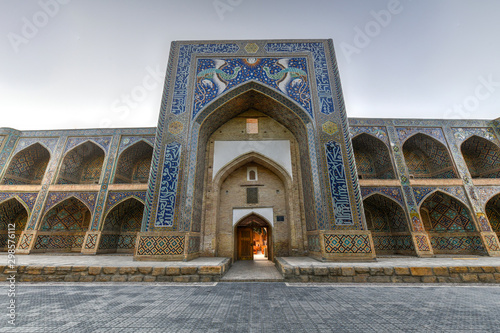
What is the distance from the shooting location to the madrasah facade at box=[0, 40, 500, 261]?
6.14 meters

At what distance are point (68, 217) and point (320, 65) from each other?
13.8 meters

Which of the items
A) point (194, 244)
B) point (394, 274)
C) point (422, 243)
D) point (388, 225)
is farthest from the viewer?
point (388, 225)

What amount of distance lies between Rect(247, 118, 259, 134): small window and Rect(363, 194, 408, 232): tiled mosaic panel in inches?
243

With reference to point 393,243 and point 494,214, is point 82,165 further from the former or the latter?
point 494,214

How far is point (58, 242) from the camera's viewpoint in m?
9.52

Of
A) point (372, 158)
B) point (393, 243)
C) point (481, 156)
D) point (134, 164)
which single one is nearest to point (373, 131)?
point (372, 158)

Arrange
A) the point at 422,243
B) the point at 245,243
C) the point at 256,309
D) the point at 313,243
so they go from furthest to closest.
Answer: the point at 245,243
the point at 422,243
the point at 313,243
the point at 256,309

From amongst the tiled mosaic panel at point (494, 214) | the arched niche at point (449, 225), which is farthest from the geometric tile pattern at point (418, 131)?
the tiled mosaic panel at point (494, 214)

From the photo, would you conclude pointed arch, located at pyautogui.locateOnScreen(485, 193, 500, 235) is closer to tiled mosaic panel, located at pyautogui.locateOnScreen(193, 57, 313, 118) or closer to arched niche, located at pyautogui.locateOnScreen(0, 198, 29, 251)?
tiled mosaic panel, located at pyautogui.locateOnScreen(193, 57, 313, 118)

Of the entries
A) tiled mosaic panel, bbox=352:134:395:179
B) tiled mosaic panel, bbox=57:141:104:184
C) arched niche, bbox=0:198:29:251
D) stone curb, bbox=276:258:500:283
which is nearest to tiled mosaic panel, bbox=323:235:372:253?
stone curb, bbox=276:258:500:283

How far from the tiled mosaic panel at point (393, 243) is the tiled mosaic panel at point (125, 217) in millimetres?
11693

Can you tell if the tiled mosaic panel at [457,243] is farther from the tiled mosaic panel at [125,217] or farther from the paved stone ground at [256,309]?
the tiled mosaic panel at [125,217]

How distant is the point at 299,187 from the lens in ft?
25.7

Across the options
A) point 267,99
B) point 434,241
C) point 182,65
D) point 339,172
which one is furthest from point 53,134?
point 434,241
